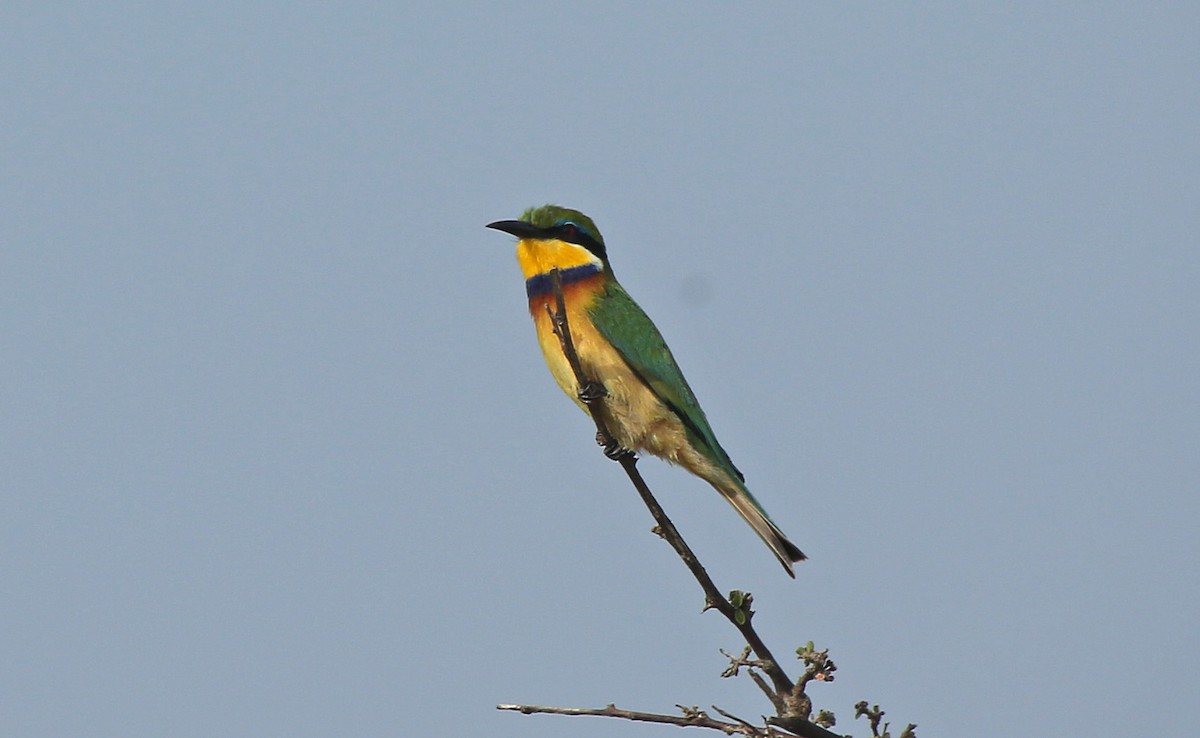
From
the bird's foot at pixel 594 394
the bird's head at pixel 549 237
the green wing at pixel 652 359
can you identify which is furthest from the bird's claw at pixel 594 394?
the bird's head at pixel 549 237

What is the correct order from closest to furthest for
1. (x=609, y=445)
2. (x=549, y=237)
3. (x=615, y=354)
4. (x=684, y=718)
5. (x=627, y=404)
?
1. (x=684, y=718)
2. (x=609, y=445)
3. (x=627, y=404)
4. (x=615, y=354)
5. (x=549, y=237)

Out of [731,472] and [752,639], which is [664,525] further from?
[731,472]

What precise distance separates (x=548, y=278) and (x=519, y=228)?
1.00ft

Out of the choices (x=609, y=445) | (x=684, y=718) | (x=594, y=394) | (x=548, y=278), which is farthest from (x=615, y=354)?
(x=684, y=718)

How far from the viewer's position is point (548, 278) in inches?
263

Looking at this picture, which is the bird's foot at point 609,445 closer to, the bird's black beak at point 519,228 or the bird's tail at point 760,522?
the bird's tail at point 760,522

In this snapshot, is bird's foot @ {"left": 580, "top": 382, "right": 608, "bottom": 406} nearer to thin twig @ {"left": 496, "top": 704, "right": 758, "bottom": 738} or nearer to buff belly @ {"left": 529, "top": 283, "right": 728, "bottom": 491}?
buff belly @ {"left": 529, "top": 283, "right": 728, "bottom": 491}

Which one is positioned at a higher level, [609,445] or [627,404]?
[627,404]

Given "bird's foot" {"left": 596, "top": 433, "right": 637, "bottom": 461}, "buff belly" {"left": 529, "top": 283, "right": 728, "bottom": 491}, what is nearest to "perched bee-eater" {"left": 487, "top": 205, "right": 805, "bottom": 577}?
"buff belly" {"left": 529, "top": 283, "right": 728, "bottom": 491}

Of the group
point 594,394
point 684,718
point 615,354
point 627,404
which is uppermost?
point 615,354

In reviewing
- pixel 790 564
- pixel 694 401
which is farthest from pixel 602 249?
pixel 790 564

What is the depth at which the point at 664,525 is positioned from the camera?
12.5ft

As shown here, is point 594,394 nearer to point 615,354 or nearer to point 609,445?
point 609,445

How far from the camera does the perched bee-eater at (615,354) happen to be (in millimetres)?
6320
